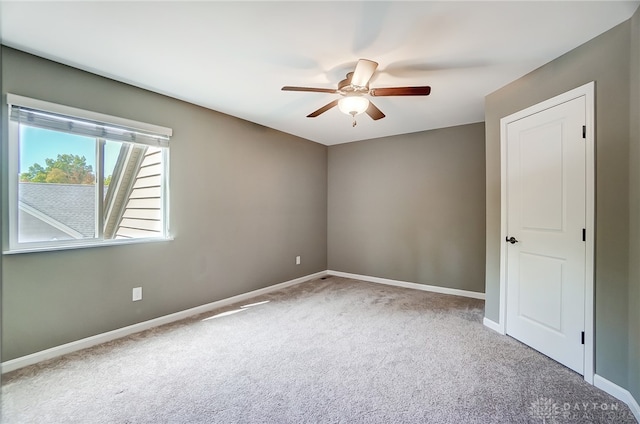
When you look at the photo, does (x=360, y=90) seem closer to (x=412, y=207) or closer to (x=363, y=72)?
(x=363, y=72)

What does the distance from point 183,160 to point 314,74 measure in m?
1.76

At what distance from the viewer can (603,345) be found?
77.4 inches

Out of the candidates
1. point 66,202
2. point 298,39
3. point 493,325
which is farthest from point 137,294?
point 493,325

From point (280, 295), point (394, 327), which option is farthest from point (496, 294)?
point (280, 295)

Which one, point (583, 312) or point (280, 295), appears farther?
point (280, 295)

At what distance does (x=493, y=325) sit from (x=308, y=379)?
2064 millimetres

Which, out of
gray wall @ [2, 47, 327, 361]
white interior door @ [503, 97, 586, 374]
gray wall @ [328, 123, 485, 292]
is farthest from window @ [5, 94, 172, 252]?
white interior door @ [503, 97, 586, 374]

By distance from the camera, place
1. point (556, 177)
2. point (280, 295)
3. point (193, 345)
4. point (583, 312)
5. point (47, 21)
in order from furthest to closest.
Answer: point (280, 295), point (193, 345), point (556, 177), point (583, 312), point (47, 21)

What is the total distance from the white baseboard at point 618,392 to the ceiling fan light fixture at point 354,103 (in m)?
2.63

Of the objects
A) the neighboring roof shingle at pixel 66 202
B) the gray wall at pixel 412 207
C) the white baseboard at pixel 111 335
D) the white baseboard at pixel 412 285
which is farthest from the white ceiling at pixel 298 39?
the white baseboard at pixel 412 285

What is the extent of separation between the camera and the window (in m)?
2.21

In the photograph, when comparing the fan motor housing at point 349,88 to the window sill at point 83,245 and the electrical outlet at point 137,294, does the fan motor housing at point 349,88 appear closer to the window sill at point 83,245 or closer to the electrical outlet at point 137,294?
the window sill at point 83,245

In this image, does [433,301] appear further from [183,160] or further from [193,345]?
[183,160]

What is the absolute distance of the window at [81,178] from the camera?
2.21 m
